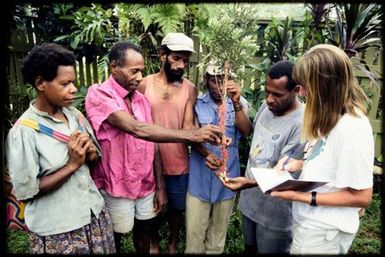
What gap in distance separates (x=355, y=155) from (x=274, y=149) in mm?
678

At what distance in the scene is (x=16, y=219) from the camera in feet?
7.14

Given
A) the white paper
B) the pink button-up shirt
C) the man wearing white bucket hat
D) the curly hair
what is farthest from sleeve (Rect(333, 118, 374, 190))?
the curly hair

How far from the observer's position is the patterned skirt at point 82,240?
1952 mm

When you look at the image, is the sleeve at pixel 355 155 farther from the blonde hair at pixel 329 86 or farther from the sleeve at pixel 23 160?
the sleeve at pixel 23 160

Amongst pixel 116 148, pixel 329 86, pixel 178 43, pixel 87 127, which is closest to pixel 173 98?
pixel 178 43

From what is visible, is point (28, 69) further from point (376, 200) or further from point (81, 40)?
point (376, 200)

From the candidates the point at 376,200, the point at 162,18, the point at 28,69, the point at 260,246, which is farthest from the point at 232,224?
the point at 28,69

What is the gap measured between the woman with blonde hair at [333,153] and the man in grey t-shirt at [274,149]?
0.35 metres

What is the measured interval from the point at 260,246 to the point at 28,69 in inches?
77.6

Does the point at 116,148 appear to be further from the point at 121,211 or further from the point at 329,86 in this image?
the point at 329,86

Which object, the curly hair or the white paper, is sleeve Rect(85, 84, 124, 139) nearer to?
the curly hair

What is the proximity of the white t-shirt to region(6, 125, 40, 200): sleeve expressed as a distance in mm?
1531

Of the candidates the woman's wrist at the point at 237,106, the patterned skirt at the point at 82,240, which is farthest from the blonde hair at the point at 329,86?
the patterned skirt at the point at 82,240

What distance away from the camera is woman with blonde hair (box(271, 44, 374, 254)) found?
1628 mm
